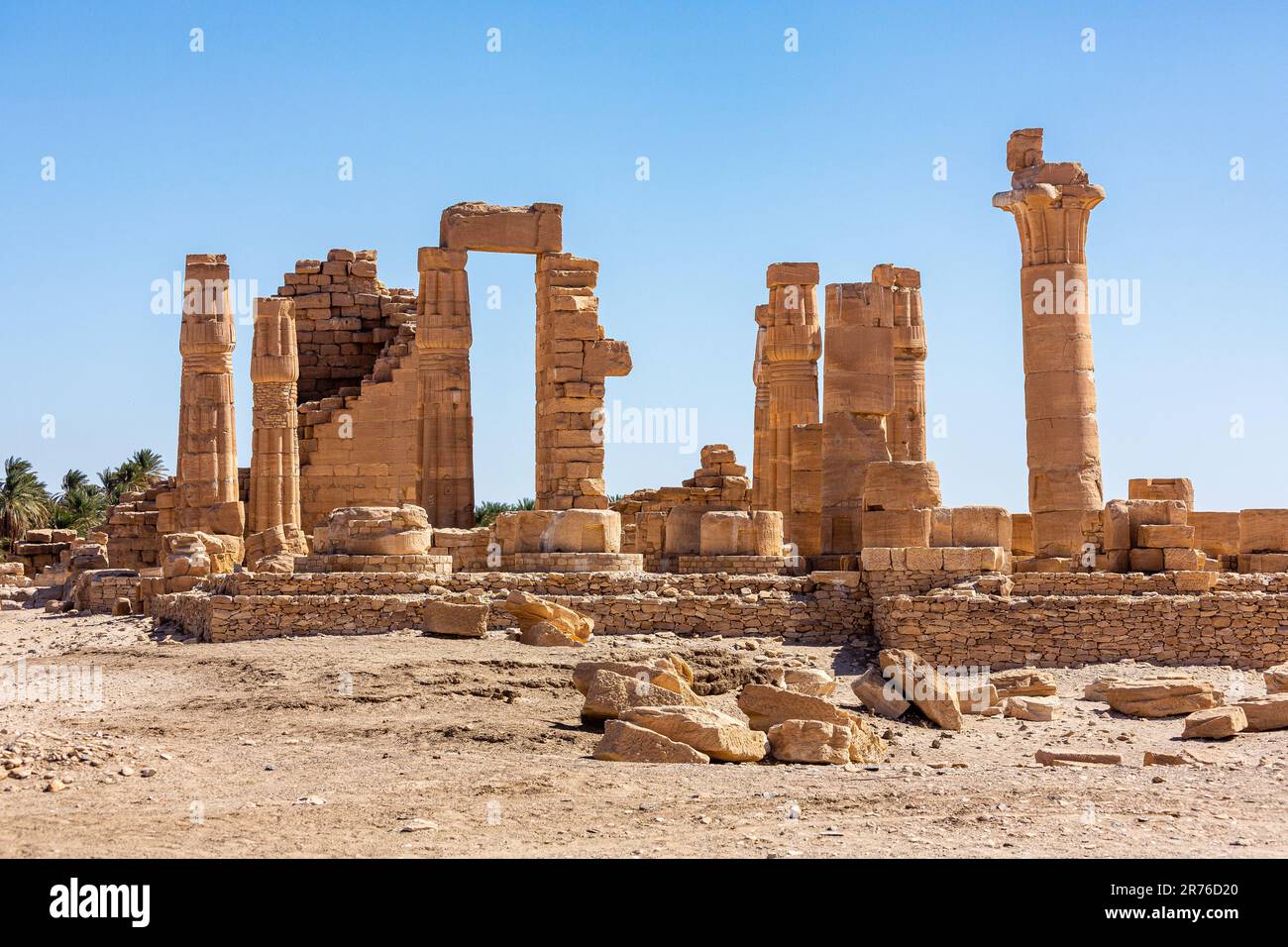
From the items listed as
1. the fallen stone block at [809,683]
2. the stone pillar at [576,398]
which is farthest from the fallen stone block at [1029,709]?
the stone pillar at [576,398]

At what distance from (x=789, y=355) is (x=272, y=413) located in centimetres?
974

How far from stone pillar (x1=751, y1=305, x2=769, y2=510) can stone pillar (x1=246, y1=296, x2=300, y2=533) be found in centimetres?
898

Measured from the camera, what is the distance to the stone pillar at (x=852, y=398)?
2394cm

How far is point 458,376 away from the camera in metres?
25.0

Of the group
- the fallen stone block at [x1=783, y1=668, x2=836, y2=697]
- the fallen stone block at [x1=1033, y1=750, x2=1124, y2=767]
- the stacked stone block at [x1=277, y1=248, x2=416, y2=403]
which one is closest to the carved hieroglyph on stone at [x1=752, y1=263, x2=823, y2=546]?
the stacked stone block at [x1=277, y1=248, x2=416, y2=403]

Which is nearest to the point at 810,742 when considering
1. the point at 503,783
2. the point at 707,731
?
the point at 707,731

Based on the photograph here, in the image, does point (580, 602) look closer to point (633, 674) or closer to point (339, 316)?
point (633, 674)

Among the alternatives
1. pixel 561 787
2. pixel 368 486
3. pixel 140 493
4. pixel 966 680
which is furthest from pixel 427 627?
pixel 140 493

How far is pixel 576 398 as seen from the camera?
23.3 meters

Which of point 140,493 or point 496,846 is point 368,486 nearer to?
point 140,493

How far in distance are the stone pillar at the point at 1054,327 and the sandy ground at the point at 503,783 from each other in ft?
22.8

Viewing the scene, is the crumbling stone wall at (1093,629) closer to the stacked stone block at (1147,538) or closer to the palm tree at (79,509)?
the stacked stone block at (1147,538)

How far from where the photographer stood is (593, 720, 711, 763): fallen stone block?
1166 cm

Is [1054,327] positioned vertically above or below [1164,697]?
above
